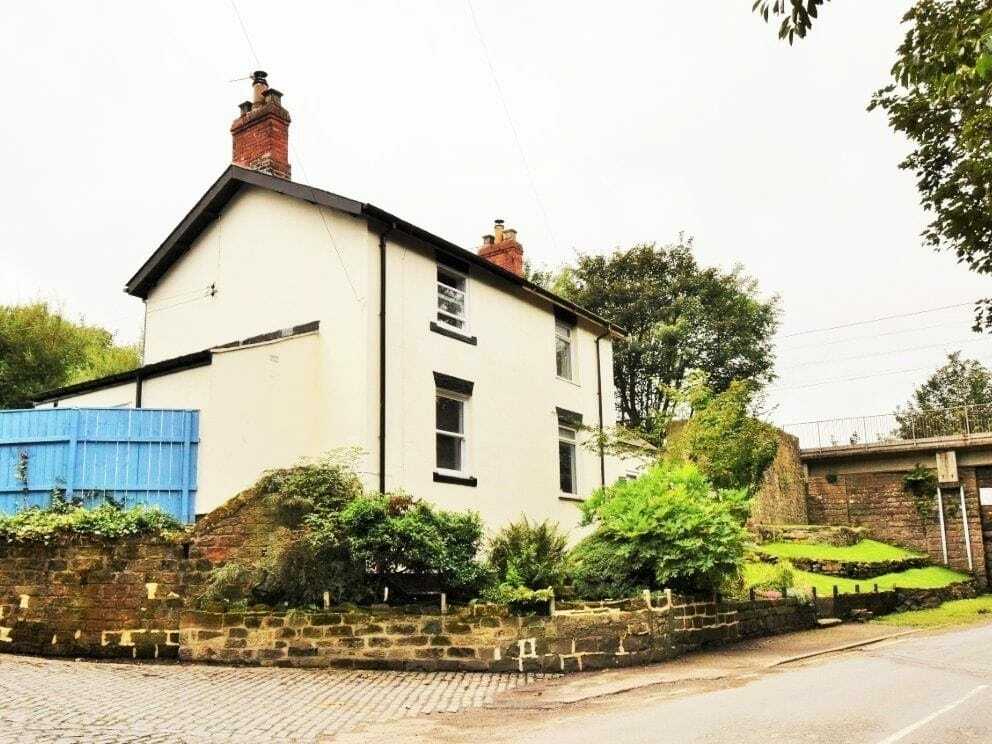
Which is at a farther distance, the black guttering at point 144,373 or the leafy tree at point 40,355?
the leafy tree at point 40,355

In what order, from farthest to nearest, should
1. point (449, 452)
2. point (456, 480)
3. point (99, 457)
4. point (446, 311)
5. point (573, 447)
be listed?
point (573, 447) → point (446, 311) → point (449, 452) → point (456, 480) → point (99, 457)

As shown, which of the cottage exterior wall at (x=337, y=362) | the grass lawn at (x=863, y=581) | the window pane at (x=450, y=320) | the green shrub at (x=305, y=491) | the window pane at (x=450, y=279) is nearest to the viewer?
the green shrub at (x=305, y=491)

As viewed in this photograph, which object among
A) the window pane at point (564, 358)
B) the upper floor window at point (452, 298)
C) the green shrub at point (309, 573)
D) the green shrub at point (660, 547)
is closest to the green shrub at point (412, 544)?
the green shrub at point (309, 573)

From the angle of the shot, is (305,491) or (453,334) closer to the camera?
(305,491)

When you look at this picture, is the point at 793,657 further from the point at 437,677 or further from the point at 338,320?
the point at 338,320

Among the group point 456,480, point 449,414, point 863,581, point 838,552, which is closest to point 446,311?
point 449,414

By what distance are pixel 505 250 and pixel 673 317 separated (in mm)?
21679

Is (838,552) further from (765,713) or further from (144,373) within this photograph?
(765,713)

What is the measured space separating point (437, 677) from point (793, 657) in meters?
5.80

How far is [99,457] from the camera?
14906 millimetres

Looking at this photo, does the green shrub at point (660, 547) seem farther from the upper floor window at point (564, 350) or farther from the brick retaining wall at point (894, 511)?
the brick retaining wall at point (894, 511)

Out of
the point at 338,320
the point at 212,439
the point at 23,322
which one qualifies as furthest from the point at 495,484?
the point at 23,322

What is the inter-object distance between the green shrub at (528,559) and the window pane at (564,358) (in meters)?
9.25

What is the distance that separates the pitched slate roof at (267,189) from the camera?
1705 cm
